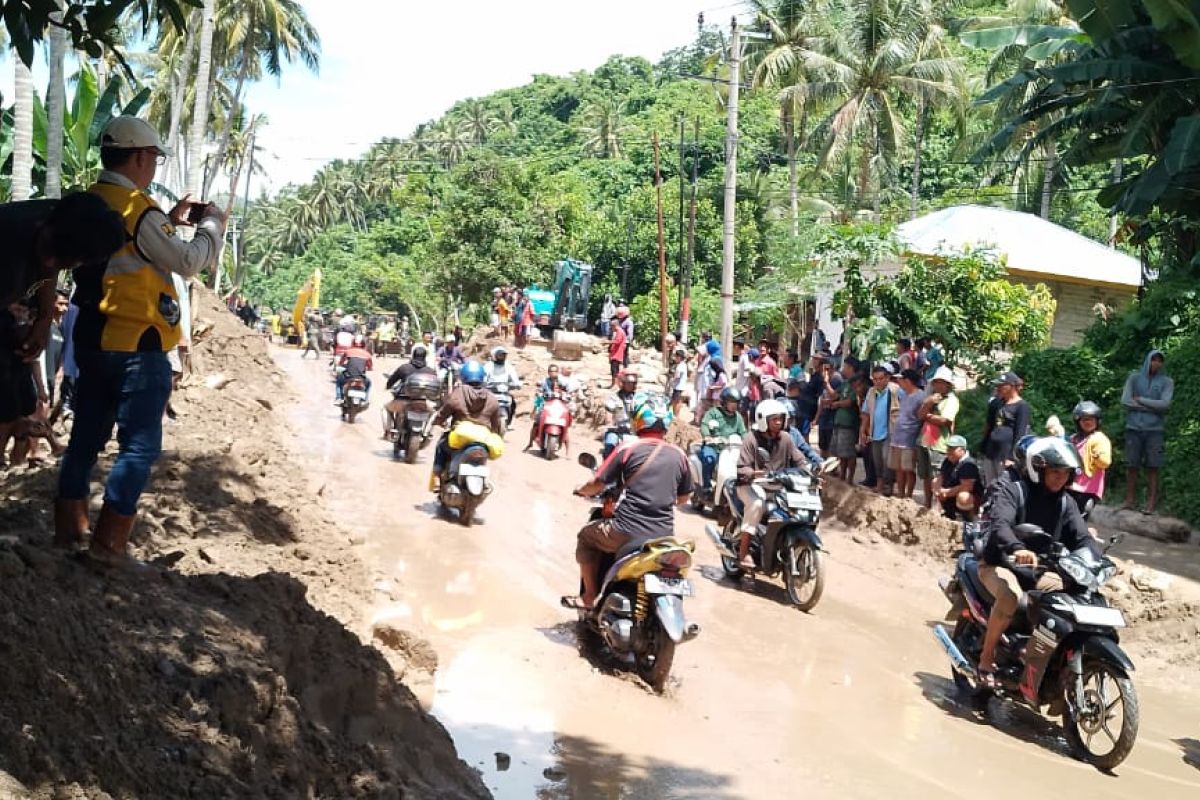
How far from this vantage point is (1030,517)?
7.66 metres

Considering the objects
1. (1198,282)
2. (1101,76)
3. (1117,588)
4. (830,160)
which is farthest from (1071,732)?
(830,160)

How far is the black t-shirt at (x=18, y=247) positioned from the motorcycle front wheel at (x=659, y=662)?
4.62 meters

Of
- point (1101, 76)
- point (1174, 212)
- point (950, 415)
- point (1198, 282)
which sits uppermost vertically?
point (1101, 76)

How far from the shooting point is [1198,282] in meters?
16.7

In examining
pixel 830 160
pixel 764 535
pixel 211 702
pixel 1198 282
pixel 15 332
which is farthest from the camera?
pixel 830 160

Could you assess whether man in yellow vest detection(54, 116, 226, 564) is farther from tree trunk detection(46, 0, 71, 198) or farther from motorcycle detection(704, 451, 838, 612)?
tree trunk detection(46, 0, 71, 198)

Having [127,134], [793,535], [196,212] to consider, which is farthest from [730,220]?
[127,134]

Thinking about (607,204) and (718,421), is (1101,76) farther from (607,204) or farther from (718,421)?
(607,204)

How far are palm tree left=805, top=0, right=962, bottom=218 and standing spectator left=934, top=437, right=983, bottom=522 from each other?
1075 inches

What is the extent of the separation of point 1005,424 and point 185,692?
34.9ft

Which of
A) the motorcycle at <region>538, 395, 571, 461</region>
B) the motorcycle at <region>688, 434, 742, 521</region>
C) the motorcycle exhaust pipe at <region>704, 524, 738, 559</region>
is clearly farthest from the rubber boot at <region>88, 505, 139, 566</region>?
the motorcycle at <region>538, 395, 571, 461</region>

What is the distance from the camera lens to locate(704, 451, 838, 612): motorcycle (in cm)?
1047

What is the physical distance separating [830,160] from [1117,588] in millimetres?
29430

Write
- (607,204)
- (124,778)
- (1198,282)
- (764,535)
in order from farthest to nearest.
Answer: (607,204)
(1198,282)
(764,535)
(124,778)
